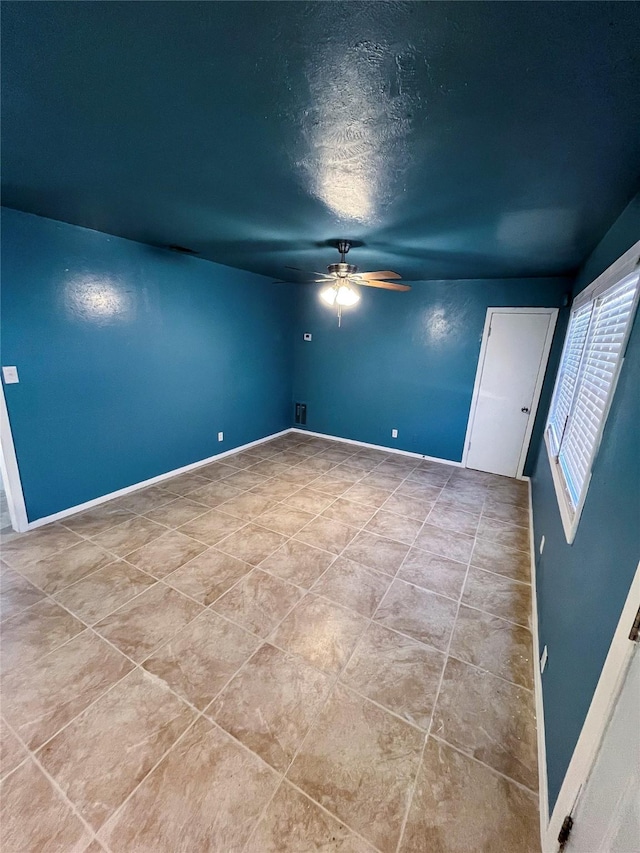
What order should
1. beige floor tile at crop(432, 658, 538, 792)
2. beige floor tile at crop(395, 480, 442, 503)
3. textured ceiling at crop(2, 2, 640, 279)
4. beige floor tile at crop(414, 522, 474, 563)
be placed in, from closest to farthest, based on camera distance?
1. textured ceiling at crop(2, 2, 640, 279)
2. beige floor tile at crop(432, 658, 538, 792)
3. beige floor tile at crop(414, 522, 474, 563)
4. beige floor tile at crop(395, 480, 442, 503)

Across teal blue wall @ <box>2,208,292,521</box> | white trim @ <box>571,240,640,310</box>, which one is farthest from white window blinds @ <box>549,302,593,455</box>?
teal blue wall @ <box>2,208,292,521</box>

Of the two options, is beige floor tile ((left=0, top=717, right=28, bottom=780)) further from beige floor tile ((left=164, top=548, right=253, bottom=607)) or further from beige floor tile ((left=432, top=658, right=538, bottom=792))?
beige floor tile ((left=432, top=658, right=538, bottom=792))

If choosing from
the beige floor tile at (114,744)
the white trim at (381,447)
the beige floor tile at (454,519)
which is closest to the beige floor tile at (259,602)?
the beige floor tile at (114,744)

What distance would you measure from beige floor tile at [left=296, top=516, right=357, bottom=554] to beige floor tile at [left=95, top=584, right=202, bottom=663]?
1.04 metres

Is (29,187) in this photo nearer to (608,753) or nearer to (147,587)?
(147,587)

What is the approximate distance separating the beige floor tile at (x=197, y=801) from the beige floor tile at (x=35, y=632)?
38.5 inches

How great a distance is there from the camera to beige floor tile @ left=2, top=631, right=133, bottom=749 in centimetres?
147

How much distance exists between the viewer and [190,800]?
4.09 feet

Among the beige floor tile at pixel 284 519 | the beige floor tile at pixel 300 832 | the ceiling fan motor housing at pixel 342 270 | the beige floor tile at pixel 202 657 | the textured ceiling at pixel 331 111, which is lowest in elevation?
the beige floor tile at pixel 300 832

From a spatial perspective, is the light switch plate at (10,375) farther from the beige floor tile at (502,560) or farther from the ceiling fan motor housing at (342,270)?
the beige floor tile at (502,560)

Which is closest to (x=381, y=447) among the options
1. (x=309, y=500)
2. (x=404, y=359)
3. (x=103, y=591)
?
(x=404, y=359)

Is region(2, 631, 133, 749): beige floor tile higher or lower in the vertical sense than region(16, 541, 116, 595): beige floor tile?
lower

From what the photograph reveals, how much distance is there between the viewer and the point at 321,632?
1.98m

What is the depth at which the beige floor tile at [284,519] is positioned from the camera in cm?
303
